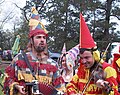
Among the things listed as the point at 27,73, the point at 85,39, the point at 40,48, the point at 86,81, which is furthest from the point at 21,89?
the point at 85,39

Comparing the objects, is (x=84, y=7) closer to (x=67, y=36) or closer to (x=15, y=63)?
(x=67, y=36)

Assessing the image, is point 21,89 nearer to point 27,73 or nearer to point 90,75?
point 27,73

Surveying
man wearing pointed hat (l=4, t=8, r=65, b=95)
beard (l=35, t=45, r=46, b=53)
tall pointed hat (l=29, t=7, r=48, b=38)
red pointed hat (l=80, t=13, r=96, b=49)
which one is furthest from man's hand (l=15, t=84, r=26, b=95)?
red pointed hat (l=80, t=13, r=96, b=49)

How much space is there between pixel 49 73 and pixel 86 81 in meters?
0.52

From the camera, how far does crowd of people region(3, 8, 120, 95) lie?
4.61 meters

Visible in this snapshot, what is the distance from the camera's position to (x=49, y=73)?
4730mm

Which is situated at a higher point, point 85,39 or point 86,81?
point 85,39

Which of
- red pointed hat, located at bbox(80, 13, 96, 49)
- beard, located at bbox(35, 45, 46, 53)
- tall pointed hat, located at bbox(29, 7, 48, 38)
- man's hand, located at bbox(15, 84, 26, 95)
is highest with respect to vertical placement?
tall pointed hat, located at bbox(29, 7, 48, 38)

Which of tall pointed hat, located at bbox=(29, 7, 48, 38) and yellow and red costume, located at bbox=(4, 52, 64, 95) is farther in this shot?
tall pointed hat, located at bbox=(29, 7, 48, 38)

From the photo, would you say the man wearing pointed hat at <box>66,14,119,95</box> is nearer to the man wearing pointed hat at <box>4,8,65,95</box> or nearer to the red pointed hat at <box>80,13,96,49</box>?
the red pointed hat at <box>80,13,96,49</box>

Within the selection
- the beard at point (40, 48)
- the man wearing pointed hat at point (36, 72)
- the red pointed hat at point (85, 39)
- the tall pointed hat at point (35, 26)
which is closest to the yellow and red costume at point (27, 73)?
the man wearing pointed hat at point (36, 72)

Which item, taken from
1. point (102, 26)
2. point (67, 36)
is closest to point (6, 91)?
point (102, 26)

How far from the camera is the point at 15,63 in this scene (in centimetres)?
470

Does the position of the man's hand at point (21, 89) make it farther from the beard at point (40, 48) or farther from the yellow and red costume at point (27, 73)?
the beard at point (40, 48)
